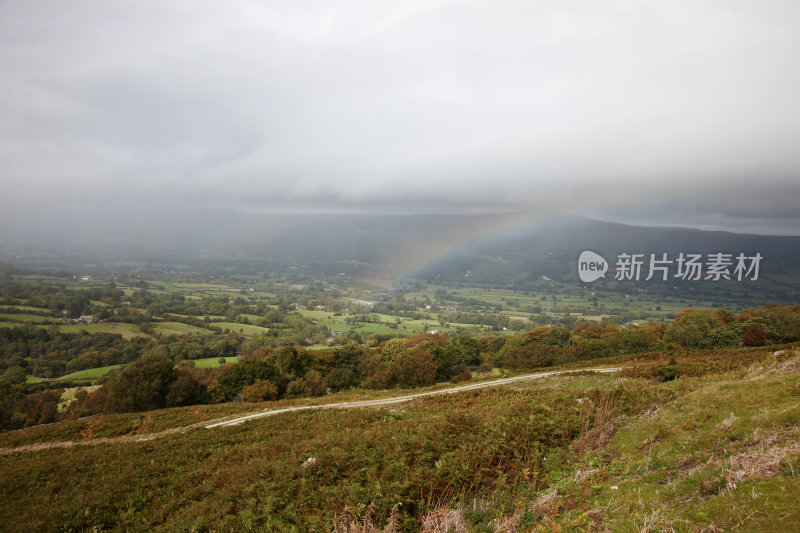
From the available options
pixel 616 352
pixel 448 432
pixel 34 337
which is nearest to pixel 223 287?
pixel 34 337

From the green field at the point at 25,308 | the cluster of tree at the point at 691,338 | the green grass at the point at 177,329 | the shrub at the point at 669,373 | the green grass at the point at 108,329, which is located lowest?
the green grass at the point at 177,329

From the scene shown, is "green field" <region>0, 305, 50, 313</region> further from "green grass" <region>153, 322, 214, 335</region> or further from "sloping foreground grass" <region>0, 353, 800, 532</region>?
"sloping foreground grass" <region>0, 353, 800, 532</region>

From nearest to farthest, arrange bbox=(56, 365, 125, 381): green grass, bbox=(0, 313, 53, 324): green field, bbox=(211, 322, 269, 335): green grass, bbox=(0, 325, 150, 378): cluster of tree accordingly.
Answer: bbox=(56, 365, 125, 381): green grass → bbox=(0, 325, 150, 378): cluster of tree → bbox=(0, 313, 53, 324): green field → bbox=(211, 322, 269, 335): green grass

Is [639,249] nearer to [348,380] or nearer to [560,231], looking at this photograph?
[348,380]

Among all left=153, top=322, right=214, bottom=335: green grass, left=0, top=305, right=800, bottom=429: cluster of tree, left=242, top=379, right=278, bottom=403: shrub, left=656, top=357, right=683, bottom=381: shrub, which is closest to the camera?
left=656, top=357, right=683, bottom=381: shrub

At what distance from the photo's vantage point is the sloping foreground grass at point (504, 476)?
17.4ft

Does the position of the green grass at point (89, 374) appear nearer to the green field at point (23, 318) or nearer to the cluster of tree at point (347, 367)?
the cluster of tree at point (347, 367)

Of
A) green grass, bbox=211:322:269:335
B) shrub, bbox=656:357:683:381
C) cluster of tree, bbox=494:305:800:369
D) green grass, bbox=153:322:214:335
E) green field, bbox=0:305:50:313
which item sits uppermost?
shrub, bbox=656:357:683:381

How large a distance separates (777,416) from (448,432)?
7546mm

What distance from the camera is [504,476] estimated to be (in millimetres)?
7418

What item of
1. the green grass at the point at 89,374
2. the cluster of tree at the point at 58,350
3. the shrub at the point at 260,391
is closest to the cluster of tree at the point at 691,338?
the shrub at the point at 260,391

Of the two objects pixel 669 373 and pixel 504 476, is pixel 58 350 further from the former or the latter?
pixel 669 373

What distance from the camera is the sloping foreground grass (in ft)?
17.4

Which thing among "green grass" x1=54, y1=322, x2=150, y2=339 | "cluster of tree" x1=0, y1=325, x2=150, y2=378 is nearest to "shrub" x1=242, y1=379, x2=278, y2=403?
"cluster of tree" x1=0, y1=325, x2=150, y2=378
